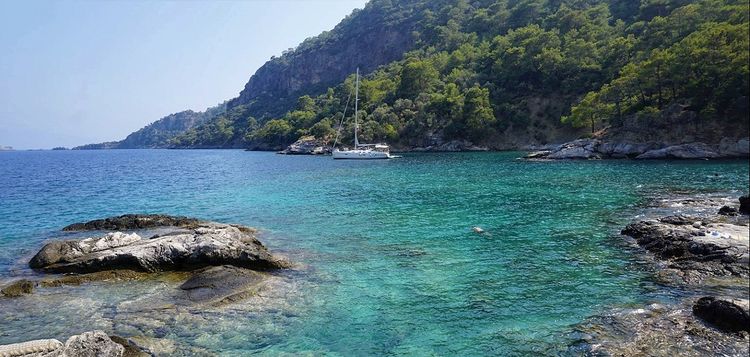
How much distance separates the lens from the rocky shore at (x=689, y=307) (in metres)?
8.27

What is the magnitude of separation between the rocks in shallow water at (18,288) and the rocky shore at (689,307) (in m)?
15.4

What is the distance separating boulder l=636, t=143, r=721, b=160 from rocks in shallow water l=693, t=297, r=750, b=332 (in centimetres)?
→ 4015

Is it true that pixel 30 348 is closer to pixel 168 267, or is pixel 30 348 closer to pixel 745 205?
pixel 168 267

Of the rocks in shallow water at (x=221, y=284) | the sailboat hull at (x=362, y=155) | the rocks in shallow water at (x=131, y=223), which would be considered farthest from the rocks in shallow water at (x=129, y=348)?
the sailboat hull at (x=362, y=155)

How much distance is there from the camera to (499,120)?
87.6 metres

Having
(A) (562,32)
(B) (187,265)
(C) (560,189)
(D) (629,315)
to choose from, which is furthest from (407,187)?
(A) (562,32)

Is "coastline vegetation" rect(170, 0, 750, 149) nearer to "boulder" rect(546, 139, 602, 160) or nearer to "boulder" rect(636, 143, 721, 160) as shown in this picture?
"boulder" rect(636, 143, 721, 160)

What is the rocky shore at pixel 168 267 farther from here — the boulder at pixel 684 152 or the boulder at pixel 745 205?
the boulder at pixel 684 152

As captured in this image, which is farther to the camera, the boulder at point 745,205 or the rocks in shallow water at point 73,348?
the boulder at point 745,205

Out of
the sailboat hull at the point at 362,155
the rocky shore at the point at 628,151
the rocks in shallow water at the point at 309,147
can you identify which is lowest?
the rocky shore at the point at 628,151

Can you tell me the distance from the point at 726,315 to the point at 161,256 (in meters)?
16.2

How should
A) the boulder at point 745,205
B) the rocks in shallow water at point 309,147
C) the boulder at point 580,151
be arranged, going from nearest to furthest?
the boulder at point 745,205
the boulder at point 580,151
the rocks in shallow water at point 309,147

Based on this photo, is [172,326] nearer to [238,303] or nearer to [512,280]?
[238,303]

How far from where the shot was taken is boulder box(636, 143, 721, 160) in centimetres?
4225
